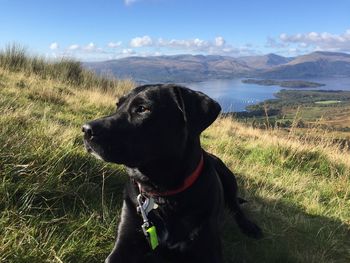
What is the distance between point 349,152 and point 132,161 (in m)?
7.47

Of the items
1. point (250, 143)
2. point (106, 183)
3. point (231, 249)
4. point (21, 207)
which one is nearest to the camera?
point (21, 207)

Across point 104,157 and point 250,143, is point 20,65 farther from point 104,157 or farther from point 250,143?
point 104,157

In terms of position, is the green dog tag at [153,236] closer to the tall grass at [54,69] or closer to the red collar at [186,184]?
the red collar at [186,184]

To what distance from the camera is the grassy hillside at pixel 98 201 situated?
3080 mm

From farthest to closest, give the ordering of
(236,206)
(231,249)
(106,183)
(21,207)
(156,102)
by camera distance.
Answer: (236,206), (106,183), (231,249), (21,207), (156,102)

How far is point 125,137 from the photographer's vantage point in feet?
9.07

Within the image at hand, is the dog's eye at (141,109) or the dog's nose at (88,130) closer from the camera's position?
the dog's nose at (88,130)

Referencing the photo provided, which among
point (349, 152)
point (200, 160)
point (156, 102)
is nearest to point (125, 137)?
point (156, 102)

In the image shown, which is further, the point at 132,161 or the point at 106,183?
the point at 106,183

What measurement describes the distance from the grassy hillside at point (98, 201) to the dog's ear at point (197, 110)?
1.07 meters

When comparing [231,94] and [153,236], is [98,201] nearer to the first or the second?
[153,236]

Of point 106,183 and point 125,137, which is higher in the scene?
point 125,137

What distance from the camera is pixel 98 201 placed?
3.76m

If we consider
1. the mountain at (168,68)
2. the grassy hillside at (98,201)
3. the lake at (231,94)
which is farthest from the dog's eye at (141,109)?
the mountain at (168,68)
